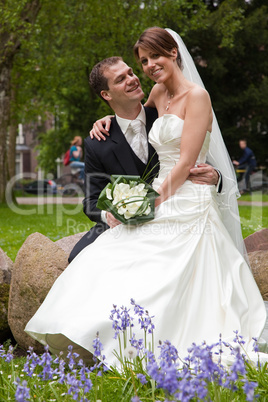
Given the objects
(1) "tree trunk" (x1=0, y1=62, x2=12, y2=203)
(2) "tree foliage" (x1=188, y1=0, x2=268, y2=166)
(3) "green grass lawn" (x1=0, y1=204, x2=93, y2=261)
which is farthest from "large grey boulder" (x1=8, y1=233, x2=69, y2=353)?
(2) "tree foliage" (x1=188, y1=0, x2=268, y2=166)

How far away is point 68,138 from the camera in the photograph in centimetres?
3050

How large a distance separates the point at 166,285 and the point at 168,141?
3.94 feet

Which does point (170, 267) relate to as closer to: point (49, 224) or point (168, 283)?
point (168, 283)

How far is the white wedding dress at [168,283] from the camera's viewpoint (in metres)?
3.50

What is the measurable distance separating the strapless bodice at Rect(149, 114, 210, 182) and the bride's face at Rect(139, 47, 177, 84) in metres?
0.32

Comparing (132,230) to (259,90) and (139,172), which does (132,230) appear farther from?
(259,90)

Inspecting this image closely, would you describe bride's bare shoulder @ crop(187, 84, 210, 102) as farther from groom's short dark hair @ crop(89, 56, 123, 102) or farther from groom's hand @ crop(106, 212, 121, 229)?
groom's hand @ crop(106, 212, 121, 229)

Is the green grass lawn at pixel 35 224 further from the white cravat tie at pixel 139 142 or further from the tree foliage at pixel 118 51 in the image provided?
the tree foliage at pixel 118 51

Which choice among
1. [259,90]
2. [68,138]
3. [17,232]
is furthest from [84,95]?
[17,232]

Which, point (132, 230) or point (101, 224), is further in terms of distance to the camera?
point (101, 224)

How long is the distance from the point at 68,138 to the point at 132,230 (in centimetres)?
2702

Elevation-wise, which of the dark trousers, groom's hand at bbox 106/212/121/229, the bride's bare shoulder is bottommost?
the dark trousers

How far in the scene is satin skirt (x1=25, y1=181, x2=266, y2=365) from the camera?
350cm

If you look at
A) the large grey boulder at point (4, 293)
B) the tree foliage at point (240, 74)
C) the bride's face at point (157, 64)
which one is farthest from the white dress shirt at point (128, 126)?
the tree foliage at point (240, 74)
